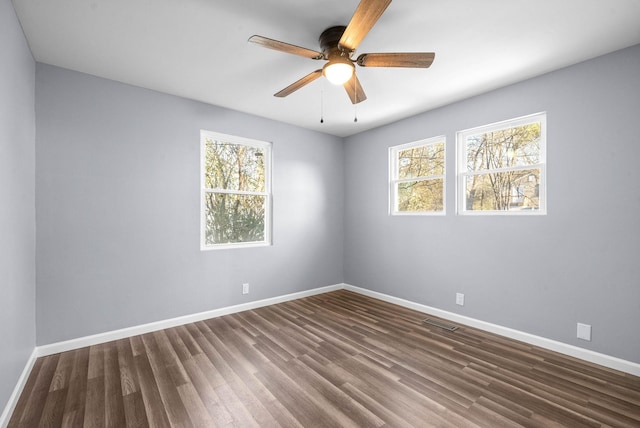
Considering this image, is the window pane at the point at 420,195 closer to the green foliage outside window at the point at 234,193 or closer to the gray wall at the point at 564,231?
the gray wall at the point at 564,231

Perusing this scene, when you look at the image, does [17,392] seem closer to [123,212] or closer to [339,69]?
[123,212]

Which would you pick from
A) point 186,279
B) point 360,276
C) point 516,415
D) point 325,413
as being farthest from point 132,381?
point 360,276

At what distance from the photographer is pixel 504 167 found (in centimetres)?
323

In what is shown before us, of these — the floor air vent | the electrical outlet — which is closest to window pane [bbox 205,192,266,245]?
the floor air vent

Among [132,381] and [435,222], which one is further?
[435,222]

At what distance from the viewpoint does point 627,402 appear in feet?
6.59

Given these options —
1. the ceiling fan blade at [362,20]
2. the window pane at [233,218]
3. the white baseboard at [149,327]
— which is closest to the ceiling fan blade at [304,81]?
the ceiling fan blade at [362,20]

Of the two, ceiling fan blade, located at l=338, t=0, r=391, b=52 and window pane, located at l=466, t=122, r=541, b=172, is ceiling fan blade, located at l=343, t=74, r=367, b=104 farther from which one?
window pane, located at l=466, t=122, r=541, b=172

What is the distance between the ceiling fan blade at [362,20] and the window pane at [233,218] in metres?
2.56

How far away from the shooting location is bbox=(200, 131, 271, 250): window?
3744 millimetres

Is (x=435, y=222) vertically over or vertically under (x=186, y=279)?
over

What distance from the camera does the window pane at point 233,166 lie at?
149 inches

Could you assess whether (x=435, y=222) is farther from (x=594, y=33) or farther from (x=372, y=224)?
(x=594, y=33)

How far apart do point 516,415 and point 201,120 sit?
160 inches
